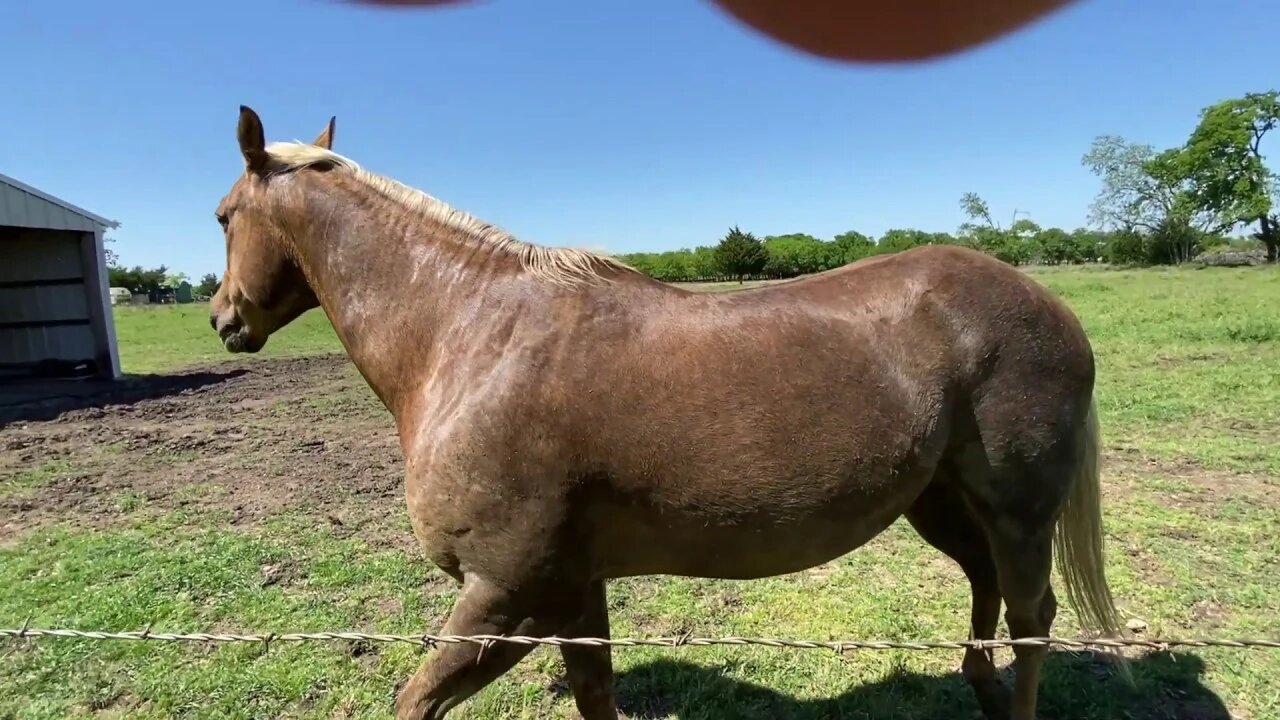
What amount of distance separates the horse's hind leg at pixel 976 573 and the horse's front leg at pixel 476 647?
1465mm

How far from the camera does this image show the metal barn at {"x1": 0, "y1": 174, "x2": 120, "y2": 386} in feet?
42.2

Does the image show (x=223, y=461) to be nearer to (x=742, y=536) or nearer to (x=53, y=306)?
(x=742, y=536)

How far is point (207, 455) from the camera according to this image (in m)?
6.89

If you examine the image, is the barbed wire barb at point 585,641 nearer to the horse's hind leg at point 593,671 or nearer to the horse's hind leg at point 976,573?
the horse's hind leg at point 593,671

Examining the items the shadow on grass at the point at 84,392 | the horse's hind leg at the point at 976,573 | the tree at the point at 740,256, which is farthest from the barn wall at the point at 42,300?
the tree at the point at 740,256

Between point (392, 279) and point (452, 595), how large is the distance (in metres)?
2.19

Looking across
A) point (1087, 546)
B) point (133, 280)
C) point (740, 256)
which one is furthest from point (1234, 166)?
point (133, 280)

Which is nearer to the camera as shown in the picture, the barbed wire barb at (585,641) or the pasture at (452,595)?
the barbed wire barb at (585,641)

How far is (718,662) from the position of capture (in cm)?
307

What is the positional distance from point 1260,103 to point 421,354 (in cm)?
6137

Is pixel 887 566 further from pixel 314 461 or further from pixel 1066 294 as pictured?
pixel 1066 294

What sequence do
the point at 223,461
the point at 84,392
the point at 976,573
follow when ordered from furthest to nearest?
the point at 84,392, the point at 223,461, the point at 976,573

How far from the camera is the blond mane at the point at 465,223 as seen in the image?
214cm

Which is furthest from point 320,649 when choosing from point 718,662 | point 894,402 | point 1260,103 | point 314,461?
point 1260,103
